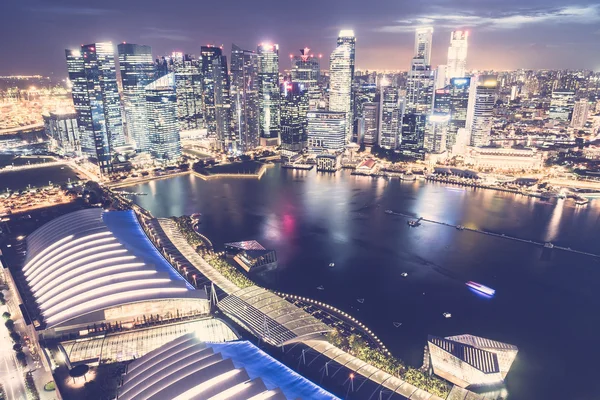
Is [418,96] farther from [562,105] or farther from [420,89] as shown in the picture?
[562,105]

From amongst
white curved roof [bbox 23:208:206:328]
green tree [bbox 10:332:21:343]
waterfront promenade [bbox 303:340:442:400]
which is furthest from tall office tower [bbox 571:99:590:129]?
green tree [bbox 10:332:21:343]

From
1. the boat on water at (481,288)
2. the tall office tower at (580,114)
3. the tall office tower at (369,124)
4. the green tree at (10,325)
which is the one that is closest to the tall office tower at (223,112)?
the tall office tower at (369,124)

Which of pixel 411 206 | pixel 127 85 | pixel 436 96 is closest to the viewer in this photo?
pixel 411 206

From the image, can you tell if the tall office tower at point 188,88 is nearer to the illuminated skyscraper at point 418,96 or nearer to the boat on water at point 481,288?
the illuminated skyscraper at point 418,96

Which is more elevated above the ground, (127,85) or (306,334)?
(127,85)

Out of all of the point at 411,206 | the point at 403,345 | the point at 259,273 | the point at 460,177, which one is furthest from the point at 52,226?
the point at 460,177

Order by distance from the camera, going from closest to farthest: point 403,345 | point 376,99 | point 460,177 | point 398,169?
point 403,345 < point 460,177 < point 398,169 < point 376,99

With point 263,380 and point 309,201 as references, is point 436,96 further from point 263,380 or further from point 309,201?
point 263,380
